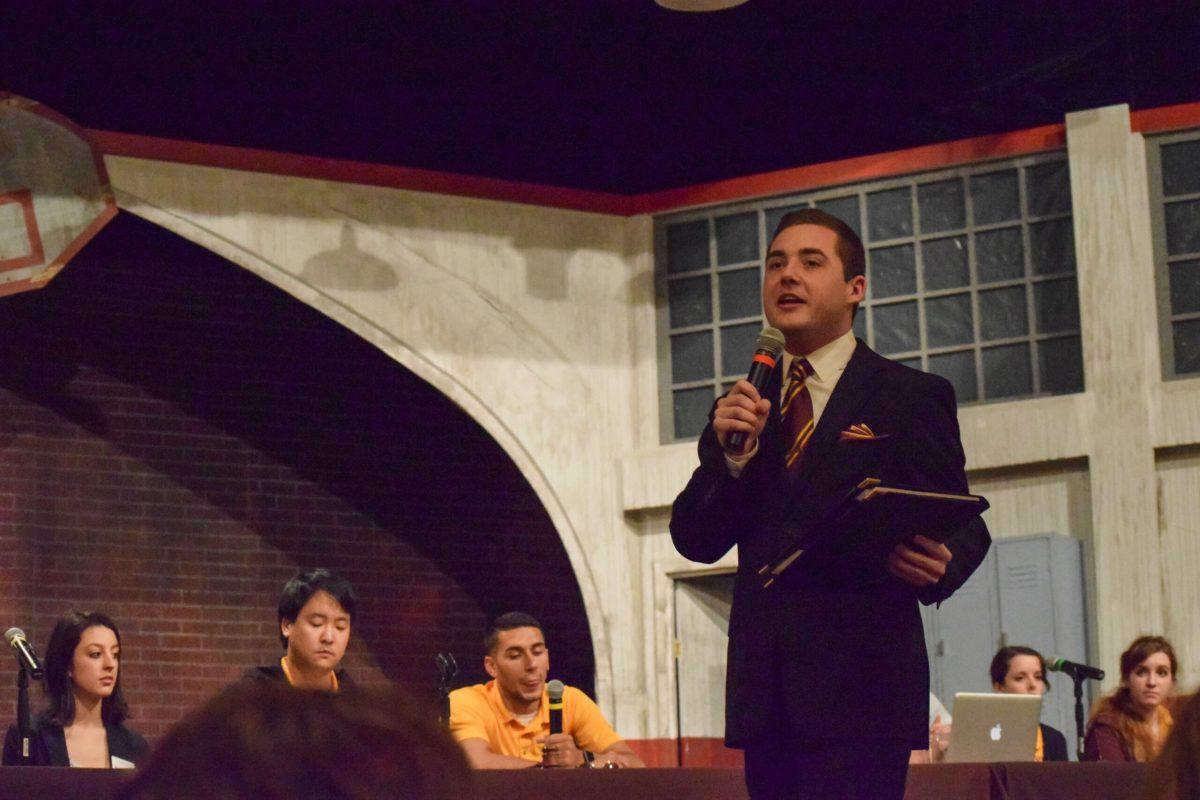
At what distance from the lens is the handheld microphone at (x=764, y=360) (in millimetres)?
2162

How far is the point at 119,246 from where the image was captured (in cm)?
757

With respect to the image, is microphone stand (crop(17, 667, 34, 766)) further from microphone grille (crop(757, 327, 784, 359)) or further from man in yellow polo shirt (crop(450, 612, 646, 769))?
microphone grille (crop(757, 327, 784, 359))

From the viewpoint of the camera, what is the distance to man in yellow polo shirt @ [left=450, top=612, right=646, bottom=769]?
196 inches

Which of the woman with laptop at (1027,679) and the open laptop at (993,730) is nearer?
the open laptop at (993,730)

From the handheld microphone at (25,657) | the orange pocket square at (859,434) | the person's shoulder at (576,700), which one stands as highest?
the orange pocket square at (859,434)

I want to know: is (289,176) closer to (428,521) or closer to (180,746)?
(428,521)

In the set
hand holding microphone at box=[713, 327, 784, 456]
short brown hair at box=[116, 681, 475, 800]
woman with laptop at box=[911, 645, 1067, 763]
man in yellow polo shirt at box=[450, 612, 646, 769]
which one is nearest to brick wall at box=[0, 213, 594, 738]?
man in yellow polo shirt at box=[450, 612, 646, 769]

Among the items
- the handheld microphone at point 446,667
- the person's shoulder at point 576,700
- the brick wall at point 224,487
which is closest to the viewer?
the handheld microphone at point 446,667

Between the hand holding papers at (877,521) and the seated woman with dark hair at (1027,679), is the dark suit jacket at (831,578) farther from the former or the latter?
the seated woman with dark hair at (1027,679)

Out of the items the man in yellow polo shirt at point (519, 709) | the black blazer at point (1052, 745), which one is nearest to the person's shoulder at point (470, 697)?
the man in yellow polo shirt at point (519, 709)

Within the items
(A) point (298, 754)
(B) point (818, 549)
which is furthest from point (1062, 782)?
(A) point (298, 754)

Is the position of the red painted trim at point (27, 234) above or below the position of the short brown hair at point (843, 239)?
above

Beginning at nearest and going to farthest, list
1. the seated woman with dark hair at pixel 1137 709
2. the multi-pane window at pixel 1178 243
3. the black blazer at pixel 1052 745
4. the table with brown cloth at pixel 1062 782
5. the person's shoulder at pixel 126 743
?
the table with brown cloth at pixel 1062 782, the person's shoulder at pixel 126 743, the seated woman with dark hair at pixel 1137 709, the black blazer at pixel 1052 745, the multi-pane window at pixel 1178 243

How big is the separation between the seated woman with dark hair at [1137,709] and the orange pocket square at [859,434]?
133 inches
